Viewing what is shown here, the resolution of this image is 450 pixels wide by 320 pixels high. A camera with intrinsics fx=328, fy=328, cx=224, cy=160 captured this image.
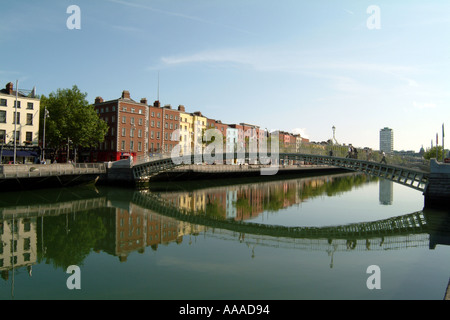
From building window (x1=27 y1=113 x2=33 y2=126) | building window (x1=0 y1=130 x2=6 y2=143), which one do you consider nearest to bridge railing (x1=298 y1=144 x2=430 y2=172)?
building window (x1=27 y1=113 x2=33 y2=126)

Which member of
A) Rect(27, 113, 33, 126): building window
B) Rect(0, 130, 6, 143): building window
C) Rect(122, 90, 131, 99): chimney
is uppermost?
Rect(122, 90, 131, 99): chimney

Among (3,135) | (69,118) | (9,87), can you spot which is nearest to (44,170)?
(3,135)

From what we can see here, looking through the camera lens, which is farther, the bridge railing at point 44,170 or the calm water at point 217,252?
→ the bridge railing at point 44,170

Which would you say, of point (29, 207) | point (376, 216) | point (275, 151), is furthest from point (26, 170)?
point (376, 216)

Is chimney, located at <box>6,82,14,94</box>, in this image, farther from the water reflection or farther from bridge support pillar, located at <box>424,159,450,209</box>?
bridge support pillar, located at <box>424,159,450,209</box>

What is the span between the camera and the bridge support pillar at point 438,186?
20.9m

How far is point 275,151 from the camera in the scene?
31.9 m

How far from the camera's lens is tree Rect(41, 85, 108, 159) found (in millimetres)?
40438

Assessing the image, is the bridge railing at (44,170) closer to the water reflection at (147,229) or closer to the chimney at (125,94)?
the water reflection at (147,229)

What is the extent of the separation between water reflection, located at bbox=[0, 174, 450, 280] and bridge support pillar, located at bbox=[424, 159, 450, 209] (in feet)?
4.08

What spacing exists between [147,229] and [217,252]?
17.3 ft

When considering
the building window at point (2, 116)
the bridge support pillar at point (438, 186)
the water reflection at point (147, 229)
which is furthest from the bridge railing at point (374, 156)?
the building window at point (2, 116)

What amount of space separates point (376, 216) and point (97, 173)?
2659 centimetres

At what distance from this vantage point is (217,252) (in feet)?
39.0
